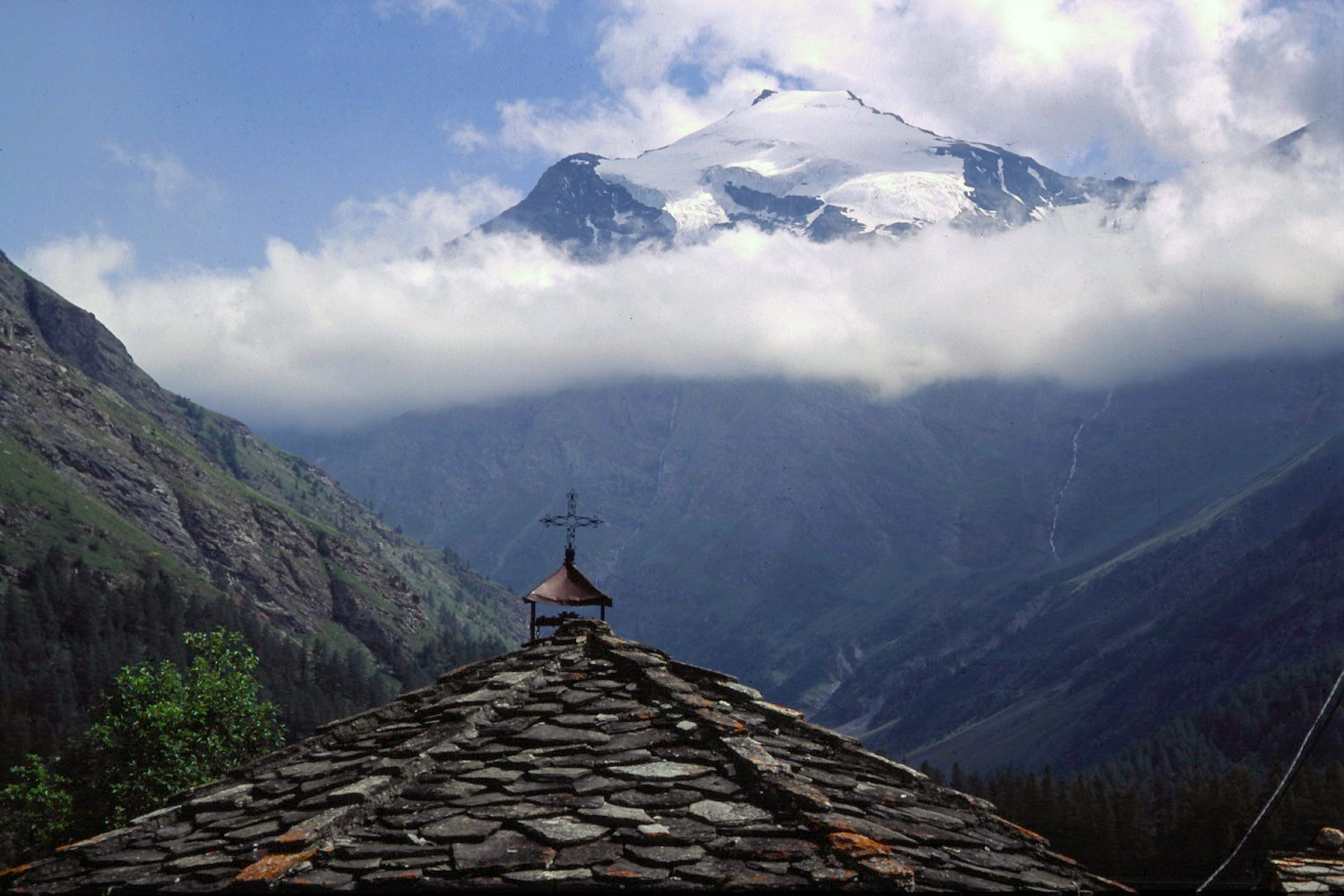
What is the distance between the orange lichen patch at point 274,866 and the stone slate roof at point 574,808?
0.08ft

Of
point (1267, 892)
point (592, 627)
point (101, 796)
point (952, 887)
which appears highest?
point (592, 627)

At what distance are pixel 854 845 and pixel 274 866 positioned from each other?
5.44m

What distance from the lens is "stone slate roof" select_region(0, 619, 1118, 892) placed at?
10984mm

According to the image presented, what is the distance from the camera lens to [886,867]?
10.8m

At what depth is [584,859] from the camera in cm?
1092

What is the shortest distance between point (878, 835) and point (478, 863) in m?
4.03

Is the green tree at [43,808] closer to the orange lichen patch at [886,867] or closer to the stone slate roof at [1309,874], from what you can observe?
the stone slate roof at [1309,874]

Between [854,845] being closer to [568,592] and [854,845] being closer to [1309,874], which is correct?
[568,592]

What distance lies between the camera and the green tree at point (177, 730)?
54.3 meters

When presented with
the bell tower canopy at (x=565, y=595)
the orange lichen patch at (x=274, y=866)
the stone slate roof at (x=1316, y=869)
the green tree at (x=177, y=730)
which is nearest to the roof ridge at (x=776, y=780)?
the bell tower canopy at (x=565, y=595)

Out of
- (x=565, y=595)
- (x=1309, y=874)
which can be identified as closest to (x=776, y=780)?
(x=565, y=595)

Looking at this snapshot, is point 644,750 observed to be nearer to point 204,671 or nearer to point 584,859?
point 584,859

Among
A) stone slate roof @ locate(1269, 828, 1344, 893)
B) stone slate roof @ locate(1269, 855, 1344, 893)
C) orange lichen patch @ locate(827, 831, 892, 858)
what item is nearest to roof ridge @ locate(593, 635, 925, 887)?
orange lichen patch @ locate(827, 831, 892, 858)

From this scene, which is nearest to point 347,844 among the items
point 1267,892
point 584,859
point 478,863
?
point 478,863
